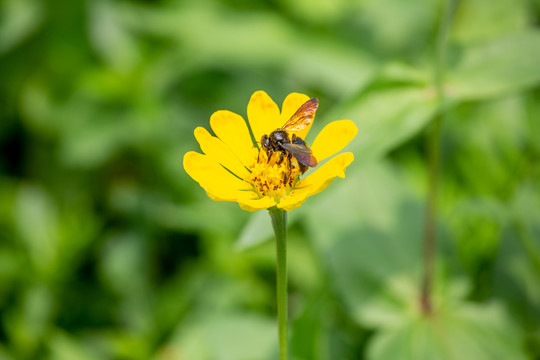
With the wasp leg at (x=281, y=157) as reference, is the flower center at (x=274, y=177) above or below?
below

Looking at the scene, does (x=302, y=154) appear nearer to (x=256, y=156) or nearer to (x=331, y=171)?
(x=331, y=171)

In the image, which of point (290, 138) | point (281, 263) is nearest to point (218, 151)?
point (290, 138)

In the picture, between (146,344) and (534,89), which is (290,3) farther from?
(146,344)

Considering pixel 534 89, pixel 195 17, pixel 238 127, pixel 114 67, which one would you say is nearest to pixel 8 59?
pixel 114 67

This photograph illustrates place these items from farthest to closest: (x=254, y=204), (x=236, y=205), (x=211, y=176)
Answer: (x=236, y=205) → (x=211, y=176) → (x=254, y=204)

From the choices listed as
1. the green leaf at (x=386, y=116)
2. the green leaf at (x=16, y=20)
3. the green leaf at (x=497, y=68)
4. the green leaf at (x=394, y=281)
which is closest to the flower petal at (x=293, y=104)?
the green leaf at (x=386, y=116)

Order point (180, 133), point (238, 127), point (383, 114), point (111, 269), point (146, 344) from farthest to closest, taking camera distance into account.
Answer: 1. point (180, 133)
2. point (111, 269)
3. point (146, 344)
4. point (383, 114)
5. point (238, 127)

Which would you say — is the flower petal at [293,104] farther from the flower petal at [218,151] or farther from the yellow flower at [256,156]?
the flower petal at [218,151]
